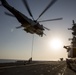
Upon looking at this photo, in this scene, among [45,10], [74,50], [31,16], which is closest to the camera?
[45,10]

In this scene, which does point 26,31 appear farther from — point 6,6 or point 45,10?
point 6,6

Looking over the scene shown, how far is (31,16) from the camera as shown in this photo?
36.0 m

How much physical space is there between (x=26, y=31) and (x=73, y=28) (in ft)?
183

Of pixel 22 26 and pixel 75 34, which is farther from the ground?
pixel 75 34

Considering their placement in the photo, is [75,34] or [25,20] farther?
[75,34]

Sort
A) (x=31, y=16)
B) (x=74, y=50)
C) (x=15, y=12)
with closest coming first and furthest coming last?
(x=15, y=12)
(x=31, y=16)
(x=74, y=50)

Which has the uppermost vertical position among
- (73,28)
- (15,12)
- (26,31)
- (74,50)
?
(73,28)

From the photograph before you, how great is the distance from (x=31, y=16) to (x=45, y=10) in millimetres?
4094

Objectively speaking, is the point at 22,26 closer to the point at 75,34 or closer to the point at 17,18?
the point at 17,18

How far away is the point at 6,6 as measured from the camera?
1124 inches

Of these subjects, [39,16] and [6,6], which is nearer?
[6,6]

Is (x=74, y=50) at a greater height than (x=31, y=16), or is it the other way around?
(x=31, y=16)

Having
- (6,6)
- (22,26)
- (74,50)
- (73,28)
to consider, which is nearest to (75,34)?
(73,28)

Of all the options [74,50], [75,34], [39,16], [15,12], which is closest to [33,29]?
[39,16]
